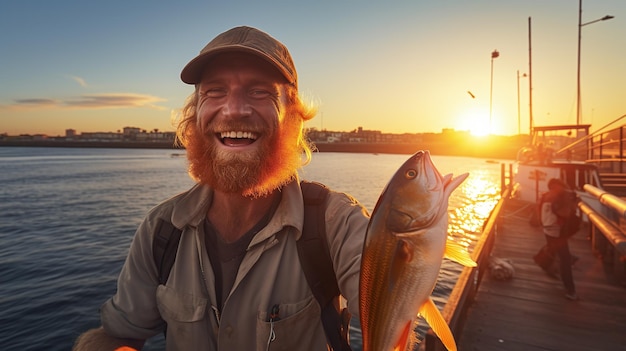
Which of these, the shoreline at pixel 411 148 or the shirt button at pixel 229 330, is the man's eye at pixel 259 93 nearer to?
the shirt button at pixel 229 330

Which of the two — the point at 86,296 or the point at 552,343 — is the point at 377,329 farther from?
the point at 86,296

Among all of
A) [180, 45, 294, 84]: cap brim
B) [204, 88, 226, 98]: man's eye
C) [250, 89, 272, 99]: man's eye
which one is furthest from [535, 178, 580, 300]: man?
[204, 88, 226, 98]: man's eye

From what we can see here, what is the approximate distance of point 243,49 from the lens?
95.4 inches

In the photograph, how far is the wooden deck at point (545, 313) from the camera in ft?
18.4

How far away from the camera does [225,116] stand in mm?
2553

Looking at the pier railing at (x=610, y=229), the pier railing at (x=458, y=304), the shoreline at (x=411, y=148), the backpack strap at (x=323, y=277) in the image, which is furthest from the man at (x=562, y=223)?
the shoreline at (x=411, y=148)

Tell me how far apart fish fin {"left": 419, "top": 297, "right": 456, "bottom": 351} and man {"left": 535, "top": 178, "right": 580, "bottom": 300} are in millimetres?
7079

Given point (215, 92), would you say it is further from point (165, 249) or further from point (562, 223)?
point (562, 223)

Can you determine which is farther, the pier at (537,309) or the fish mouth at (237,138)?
the pier at (537,309)

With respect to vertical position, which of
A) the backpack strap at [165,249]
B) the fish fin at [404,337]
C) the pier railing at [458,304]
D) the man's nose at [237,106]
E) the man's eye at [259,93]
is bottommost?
the pier railing at [458,304]

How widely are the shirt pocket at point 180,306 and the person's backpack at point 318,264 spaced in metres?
0.12

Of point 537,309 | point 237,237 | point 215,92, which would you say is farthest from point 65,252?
point 537,309

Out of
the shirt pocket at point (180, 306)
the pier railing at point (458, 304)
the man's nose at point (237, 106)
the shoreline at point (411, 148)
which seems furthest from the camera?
the shoreline at point (411, 148)

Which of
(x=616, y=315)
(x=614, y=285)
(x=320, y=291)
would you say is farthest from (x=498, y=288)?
(x=320, y=291)
